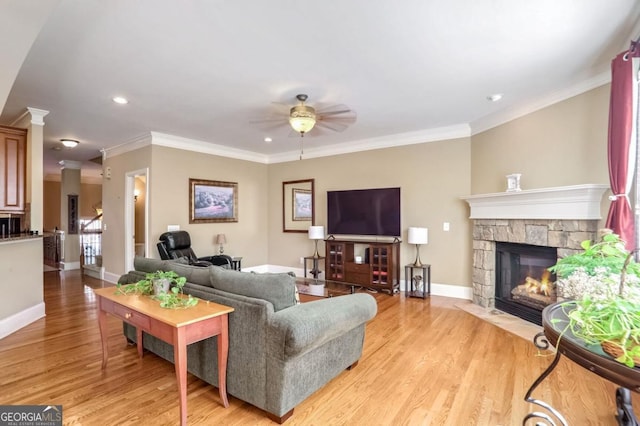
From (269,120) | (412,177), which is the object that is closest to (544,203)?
(412,177)

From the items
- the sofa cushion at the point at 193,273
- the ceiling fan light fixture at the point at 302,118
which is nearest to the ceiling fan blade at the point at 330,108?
the ceiling fan light fixture at the point at 302,118

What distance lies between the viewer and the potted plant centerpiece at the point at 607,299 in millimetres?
1065

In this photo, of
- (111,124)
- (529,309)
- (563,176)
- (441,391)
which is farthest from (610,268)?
(111,124)

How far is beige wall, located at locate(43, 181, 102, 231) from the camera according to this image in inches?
391

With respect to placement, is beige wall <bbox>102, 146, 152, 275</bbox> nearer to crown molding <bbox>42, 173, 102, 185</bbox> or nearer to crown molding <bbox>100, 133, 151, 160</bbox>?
crown molding <bbox>100, 133, 151, 160</bbox>

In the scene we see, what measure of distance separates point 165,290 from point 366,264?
11.8ft

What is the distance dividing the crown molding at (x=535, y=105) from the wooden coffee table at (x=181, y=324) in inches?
152

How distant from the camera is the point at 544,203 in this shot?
3494 mm

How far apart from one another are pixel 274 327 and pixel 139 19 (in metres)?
2.26

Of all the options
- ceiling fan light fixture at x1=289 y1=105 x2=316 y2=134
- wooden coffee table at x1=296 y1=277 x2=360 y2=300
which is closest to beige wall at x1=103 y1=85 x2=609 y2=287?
wooden coffee table at x1=296 y1=277 x2=360 y2=300

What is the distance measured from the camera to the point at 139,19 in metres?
2.21

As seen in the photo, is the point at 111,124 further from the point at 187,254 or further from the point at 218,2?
the point at 218,2

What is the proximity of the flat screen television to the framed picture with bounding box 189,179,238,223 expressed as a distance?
1966 mm

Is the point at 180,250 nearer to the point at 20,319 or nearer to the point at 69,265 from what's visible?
the point at 20,319
